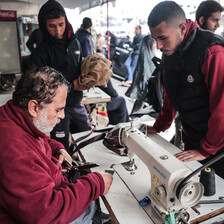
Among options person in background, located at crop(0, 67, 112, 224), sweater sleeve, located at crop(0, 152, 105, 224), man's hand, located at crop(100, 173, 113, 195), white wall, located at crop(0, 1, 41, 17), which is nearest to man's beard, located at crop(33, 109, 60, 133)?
person in background, located at crop(0, 67, 112, 224)

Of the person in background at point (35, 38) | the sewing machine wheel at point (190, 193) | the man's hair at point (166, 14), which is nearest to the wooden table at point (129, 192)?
the sewing machine wheel at point (190, 193)

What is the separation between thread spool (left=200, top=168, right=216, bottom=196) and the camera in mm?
1094

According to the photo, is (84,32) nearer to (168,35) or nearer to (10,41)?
(10,41)

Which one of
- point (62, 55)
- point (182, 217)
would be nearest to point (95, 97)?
point (62, 55)

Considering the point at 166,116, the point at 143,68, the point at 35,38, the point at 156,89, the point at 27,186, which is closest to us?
the point at 27,186

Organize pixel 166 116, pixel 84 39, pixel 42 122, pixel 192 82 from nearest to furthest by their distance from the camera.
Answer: pixel 42 122 < pixel 192 82 < pixel 166 116 < pixel 84 39

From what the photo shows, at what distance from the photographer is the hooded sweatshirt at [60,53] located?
6.92ft

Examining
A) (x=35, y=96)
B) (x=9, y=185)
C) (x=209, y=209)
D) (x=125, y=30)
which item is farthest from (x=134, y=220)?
(x=125, y=30)

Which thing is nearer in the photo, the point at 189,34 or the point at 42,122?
Answer: the point at 42,122

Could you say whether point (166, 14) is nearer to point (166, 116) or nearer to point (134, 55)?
point (166, 116)

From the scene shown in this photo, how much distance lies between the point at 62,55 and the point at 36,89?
Result: 4.06ft

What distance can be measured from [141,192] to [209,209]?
31 cm

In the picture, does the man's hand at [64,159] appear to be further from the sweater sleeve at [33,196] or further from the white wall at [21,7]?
the white wall at [21,7]

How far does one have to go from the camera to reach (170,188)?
922mm
